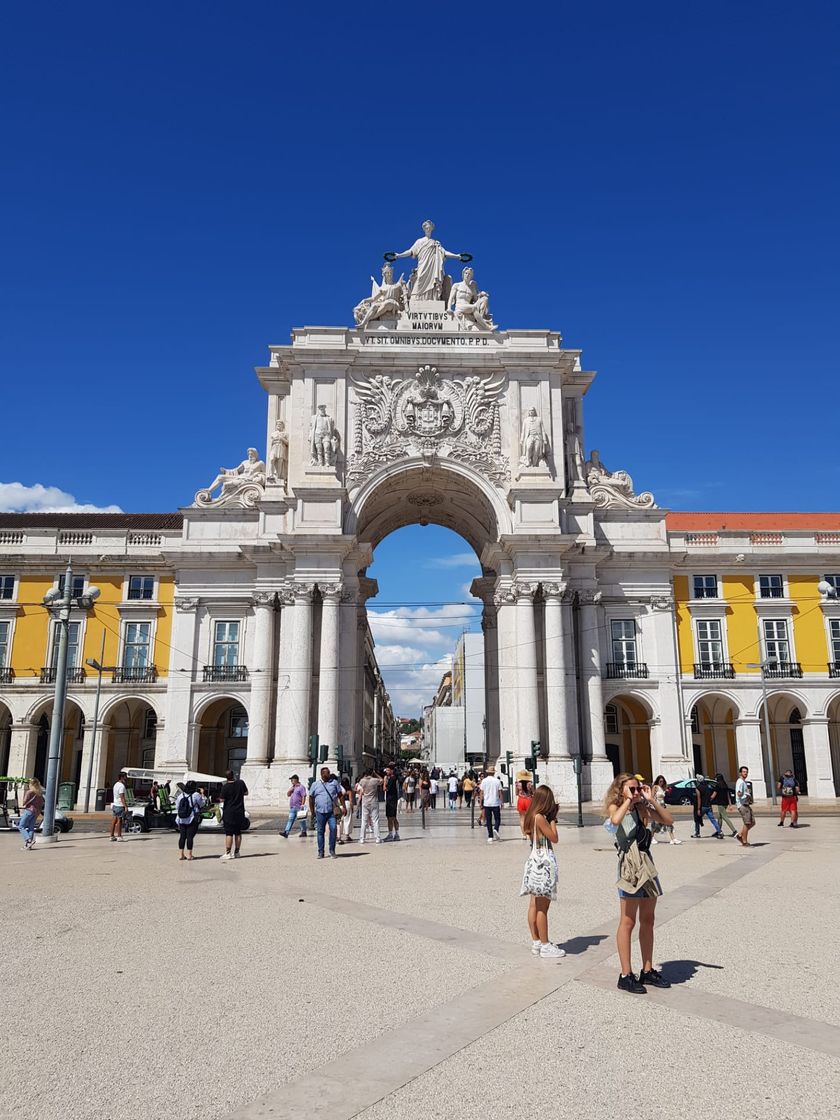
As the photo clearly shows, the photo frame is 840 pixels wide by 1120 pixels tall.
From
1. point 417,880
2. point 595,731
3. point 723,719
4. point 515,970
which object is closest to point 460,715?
point 723,719

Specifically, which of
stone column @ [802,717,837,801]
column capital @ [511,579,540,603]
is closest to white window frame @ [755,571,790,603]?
stone column @ [802,717,837,801]

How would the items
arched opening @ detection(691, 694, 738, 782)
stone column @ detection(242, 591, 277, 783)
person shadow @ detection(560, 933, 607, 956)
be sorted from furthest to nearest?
arched opening @ detection(691, 694, 738, 782) < stone column @ detection(242, 591, 277, 783) < person shadow @ detection(560, 933, 607, 956)

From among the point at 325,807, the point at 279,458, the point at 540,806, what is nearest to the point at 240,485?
the point at 279,458

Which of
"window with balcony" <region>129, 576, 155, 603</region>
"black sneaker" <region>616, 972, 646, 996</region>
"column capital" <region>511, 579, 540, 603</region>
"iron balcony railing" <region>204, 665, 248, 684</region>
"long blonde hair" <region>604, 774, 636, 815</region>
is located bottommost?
"black sneaker" <region>616, 972, 646, 996</region>

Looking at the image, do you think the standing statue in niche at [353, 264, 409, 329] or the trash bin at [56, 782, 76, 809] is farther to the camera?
the standing statue in niche at [353, 264, 409, 329]

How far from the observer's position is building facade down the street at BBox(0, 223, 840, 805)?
123 feet

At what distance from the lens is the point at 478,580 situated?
44781 mm

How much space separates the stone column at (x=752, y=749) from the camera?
40.9 m

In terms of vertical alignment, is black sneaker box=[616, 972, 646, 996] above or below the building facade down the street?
below

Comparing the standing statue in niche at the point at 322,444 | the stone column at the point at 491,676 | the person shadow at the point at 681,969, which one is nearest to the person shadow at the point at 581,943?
the person shadow at the point at 681,969

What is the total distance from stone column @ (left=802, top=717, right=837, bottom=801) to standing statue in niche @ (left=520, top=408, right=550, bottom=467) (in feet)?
60.4

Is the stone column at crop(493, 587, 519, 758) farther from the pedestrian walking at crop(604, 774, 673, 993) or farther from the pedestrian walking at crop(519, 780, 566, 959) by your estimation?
the pedestrian walking at crop(604, 774, 673, 993)

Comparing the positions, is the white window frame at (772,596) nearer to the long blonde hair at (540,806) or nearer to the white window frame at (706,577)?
the white window frame at (706,577)

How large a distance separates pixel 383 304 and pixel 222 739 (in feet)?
80.0
